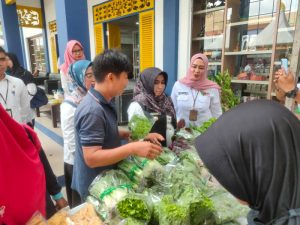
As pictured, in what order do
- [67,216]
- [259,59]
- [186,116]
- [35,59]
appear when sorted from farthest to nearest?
1. [35,59]
2. [259,59]
3. [186,116]
4. [67,216]

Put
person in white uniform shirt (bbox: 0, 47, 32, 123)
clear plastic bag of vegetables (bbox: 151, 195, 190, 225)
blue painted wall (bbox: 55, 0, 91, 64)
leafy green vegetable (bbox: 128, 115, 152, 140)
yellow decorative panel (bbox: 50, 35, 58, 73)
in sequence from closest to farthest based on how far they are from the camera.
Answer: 1. clear plastic bag of vegetables (bbox: 151, 195, 190, 225)
2. leafy green vegetable (bbox: 128, 115, 152, 140)
3. person in white uniform shirt (bbox: 0, 47, 32, 123)
4. blue painted wall (bbox: 55, 0, 91, 64)
5. yellow decorative panel (bbox: 50, 35, 58, 73)

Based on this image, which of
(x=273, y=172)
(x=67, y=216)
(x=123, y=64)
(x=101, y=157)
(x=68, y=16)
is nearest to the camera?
(x=273, y=172)

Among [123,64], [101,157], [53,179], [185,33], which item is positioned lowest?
[53,179]

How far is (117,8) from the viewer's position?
4.93 meters

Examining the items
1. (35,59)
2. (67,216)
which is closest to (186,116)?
(67,216)

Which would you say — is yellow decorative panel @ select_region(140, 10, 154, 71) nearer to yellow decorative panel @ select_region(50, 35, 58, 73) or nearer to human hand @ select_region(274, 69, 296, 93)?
human hand @ select_region(274, 69, 296, 93)

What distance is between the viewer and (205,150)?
2.10 feet

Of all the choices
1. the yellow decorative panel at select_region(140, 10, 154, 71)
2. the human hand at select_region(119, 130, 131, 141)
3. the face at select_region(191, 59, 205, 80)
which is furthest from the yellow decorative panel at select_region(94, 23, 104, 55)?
the human hand at select_region(119, 130, 131, 141)

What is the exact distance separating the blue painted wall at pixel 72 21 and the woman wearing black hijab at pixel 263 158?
264 centimetres

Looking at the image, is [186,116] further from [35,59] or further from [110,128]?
[35,59]

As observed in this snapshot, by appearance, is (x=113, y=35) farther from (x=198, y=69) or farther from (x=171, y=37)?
(x=198, y=69)

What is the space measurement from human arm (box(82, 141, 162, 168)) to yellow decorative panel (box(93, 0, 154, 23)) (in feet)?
12.2

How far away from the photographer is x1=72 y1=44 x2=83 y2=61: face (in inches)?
103

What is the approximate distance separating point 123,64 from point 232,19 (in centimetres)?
295
